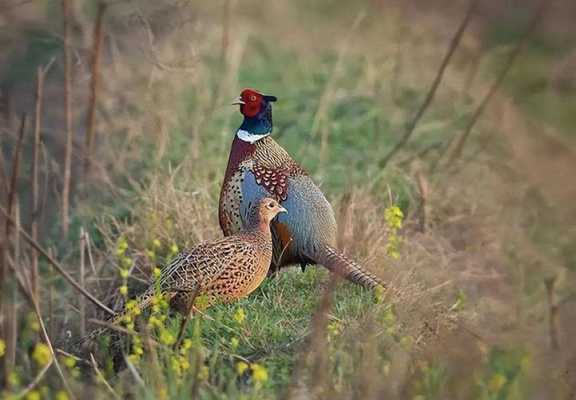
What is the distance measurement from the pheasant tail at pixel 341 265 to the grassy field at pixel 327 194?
9cm

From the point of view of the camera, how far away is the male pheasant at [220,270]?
519 cm

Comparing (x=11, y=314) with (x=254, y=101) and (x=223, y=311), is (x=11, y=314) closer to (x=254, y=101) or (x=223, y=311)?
(x=223, y=311)

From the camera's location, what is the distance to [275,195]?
215 inches

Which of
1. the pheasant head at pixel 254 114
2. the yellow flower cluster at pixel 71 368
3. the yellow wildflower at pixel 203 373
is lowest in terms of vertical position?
the yellow flower cluster at pixel 71 368

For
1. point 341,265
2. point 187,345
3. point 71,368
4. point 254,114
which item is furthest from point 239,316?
point 254,114

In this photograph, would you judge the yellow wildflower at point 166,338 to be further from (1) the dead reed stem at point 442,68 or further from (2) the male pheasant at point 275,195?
(1) the dead reed stem at point 442,68

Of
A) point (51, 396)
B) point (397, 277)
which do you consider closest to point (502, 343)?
point (397, 277)

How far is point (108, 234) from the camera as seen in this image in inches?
299

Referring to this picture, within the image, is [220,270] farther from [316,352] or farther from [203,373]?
[316,352]

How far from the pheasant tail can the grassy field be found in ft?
0.28

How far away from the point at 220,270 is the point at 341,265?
606 millimetres

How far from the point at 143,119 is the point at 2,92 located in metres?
1.12

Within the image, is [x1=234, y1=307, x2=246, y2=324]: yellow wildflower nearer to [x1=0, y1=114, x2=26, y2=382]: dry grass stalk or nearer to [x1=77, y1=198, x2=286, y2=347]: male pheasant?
[x1=77, y1=198, x2=286, y2=347]: male pheasant

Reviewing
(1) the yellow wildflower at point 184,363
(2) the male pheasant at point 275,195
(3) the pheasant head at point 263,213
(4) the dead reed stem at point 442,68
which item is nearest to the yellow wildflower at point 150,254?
(2) the male pheasant at point 275,195
